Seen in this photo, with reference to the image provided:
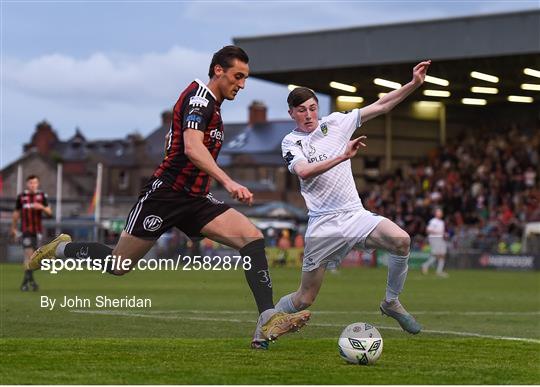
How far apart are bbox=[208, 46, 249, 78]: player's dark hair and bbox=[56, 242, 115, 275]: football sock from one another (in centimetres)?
201

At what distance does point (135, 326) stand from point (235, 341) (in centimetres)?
281

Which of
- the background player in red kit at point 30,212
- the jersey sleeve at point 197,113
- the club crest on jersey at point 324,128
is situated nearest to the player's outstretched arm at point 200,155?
the jersey sleeve at point 197,113

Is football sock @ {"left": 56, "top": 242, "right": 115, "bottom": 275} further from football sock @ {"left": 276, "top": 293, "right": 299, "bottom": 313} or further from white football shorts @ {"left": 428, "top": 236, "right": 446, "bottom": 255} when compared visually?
white football shorts @ {"left": 428, "top": 236, "right": 446, "bottom": 255}

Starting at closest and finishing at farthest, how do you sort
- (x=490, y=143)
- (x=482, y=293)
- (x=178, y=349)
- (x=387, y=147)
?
1. (x=178, y=349)
2. (x=482, y=293)
3. (x=490, y=143)
4. (x=387, y=147)

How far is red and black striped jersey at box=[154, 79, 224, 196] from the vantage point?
9.45 m

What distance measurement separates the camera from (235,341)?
1080 centimetres

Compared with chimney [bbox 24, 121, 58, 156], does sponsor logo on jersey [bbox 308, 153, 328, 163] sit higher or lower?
lower

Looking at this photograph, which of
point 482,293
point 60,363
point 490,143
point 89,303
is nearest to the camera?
point 60,363

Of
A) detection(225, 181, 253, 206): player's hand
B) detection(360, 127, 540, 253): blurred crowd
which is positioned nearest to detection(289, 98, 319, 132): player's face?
detection(225, 181, 253, 206): player's hand

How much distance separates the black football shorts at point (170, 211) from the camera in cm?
975

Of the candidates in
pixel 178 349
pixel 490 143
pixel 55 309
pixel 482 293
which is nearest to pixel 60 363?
pixel 178 349

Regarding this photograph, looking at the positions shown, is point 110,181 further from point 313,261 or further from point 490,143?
point 313,261

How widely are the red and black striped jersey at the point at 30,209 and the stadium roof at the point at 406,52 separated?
2405 cm

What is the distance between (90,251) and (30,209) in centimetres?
1182
